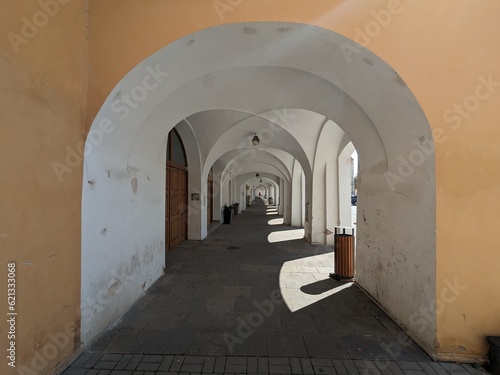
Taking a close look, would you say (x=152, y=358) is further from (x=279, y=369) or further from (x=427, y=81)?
(x=427, y=81)

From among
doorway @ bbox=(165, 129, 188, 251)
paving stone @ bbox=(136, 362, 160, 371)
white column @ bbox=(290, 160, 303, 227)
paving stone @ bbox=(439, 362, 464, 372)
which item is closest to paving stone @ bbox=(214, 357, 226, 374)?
paving stone @ bbox=(136, 362, 160, 371)

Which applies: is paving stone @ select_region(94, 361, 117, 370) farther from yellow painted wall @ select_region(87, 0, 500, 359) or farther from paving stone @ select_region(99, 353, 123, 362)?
yellow painted wall @ select_region(87, 0, 500, 359)

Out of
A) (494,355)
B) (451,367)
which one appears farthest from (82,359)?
(494,355)

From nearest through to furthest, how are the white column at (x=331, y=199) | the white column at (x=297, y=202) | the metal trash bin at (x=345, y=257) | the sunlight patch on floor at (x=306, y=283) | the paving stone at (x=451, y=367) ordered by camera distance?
the paving stone at (x=451, y=367) < the sunlight patch on floor at (x=306, y=283) < the metal trash bin at (x=345, y=257) < the white column at (x=331, y=199) < the white column at (x=297, y=202)

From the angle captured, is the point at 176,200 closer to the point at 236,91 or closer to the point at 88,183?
the point at 236,91

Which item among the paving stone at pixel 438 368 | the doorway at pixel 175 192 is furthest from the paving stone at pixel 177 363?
the doorway at pixel 175 192

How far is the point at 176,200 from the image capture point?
7086 millimetres

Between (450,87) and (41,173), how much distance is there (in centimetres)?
397

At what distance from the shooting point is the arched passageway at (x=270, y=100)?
2.51 metres

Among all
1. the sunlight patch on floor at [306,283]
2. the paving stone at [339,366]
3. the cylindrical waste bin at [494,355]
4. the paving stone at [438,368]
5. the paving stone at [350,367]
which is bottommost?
the sunlight patch on floor at [306,283]

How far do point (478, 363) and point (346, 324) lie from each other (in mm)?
1235

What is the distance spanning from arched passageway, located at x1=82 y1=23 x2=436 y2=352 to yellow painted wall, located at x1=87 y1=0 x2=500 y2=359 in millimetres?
102

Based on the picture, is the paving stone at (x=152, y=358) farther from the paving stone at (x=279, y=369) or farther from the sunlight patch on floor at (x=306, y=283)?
the sunlight patch on floor at (x=306, y=283)

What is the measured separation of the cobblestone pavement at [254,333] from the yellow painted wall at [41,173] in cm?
58
